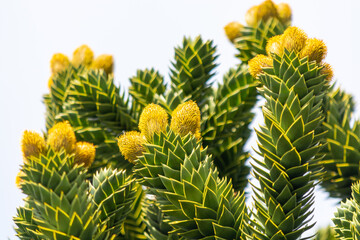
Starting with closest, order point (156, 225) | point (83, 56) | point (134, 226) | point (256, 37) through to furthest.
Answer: point (156, 225) < point (134, 226) < point (256, 37) < point (83, 56)

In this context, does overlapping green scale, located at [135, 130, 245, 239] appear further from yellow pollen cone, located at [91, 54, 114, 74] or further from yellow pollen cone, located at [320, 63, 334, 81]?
yellow pollen cone, located at [91, 54, 114, 74]

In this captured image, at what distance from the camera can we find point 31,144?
2.00 metres

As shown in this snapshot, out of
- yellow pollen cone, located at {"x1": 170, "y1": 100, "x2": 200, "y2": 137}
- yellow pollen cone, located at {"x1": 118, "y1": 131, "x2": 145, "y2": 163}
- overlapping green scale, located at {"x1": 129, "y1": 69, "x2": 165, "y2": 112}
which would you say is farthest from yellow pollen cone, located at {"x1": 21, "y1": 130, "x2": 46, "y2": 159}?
overlapping green scale, located at {"x1": 129, "y1": 69, "x2": 165, "y2": 112}

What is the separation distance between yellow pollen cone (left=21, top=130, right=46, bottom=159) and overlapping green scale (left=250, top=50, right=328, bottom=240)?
997 millimetres

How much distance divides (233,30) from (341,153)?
1075 mm

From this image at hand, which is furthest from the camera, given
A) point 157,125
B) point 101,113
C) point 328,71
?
point 101,113

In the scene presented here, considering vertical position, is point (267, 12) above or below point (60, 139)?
above

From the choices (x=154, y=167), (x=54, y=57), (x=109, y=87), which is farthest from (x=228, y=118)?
(x=54, y=57)

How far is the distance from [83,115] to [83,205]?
105cm

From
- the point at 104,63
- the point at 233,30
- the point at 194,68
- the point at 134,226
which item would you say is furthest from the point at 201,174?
the point at 104,63

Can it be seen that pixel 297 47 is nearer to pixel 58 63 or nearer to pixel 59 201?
pixel 59 201

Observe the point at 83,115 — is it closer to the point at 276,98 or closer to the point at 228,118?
the point at 228,118

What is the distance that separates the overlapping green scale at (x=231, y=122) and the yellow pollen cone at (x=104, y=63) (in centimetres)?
87

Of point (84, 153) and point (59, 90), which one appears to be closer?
point (84, 153)
